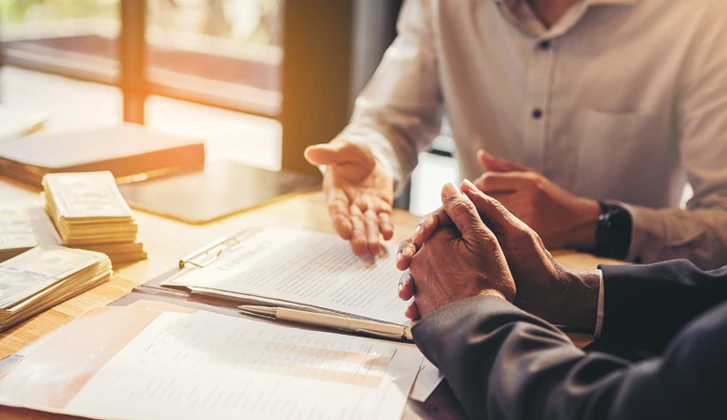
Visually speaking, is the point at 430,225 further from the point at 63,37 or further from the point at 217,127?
the point at 63,37

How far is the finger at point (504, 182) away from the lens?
1.39 metres

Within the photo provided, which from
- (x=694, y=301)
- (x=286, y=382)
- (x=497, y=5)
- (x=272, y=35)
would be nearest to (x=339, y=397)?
(x=286, y=382)

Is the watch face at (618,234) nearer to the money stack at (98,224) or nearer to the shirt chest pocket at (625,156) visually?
the shirt chest pocket at (625,156)

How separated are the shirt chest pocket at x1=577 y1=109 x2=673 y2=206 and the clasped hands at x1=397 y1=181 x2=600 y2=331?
2.65 feet

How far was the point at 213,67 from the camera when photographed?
3.31m

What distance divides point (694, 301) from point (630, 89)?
0.85 meters

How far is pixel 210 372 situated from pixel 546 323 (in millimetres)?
372

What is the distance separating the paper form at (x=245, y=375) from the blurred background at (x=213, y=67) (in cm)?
106

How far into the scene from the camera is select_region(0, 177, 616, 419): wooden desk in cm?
83

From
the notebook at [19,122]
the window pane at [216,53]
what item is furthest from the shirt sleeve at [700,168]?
the window pane at [216,53]

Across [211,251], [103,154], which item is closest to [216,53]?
[103,154]

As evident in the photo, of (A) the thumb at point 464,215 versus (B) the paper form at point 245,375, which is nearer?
(B) the paper form at point 245,375

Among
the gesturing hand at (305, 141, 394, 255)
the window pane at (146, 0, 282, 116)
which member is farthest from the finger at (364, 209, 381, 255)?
the window pane at (146, 0, 282, 116)

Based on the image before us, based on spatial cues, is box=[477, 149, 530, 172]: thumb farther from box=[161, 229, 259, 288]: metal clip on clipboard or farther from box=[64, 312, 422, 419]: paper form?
box=[64, 312, 422, 419]: paper form
